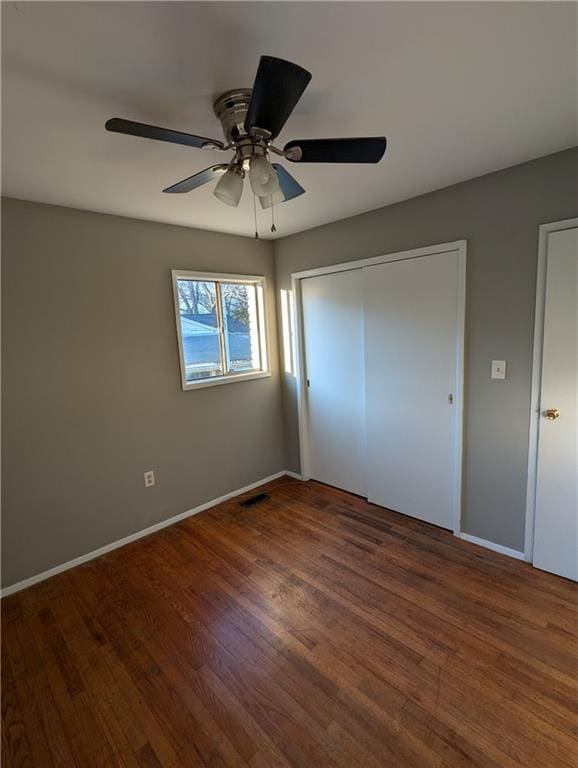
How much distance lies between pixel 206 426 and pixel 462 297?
221 centimetres

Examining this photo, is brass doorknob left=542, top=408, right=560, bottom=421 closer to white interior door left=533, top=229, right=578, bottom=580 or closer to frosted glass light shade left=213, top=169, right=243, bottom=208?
white interior door left=533, top=229, right=578, bottom=580

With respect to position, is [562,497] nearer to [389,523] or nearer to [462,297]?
[389,523]

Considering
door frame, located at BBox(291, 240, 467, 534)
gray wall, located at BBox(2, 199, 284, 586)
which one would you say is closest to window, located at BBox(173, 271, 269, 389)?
gray wall, located at BBox(2, 199, 284, 586)

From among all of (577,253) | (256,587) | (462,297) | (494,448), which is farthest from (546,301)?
(256,587)

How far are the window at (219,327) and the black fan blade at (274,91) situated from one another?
185cm

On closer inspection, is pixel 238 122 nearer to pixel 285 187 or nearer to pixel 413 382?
pixel 285 187

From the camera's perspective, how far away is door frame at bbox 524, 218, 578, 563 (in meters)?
1.96

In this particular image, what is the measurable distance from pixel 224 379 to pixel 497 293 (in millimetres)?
2157

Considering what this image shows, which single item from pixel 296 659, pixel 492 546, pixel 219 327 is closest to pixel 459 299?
pixel 492 546

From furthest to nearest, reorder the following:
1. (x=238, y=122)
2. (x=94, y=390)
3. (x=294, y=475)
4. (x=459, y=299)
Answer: (x=294, y=475)
(x=94, y=390)
(x=459, y=299)
(x=238, y=122)

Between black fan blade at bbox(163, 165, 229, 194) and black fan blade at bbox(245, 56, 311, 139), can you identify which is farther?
black fan blade at bbox(163, 165, 229, 194)

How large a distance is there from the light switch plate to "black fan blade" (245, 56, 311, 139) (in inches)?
72.6

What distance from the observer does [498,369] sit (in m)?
2.21

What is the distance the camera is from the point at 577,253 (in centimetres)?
186
